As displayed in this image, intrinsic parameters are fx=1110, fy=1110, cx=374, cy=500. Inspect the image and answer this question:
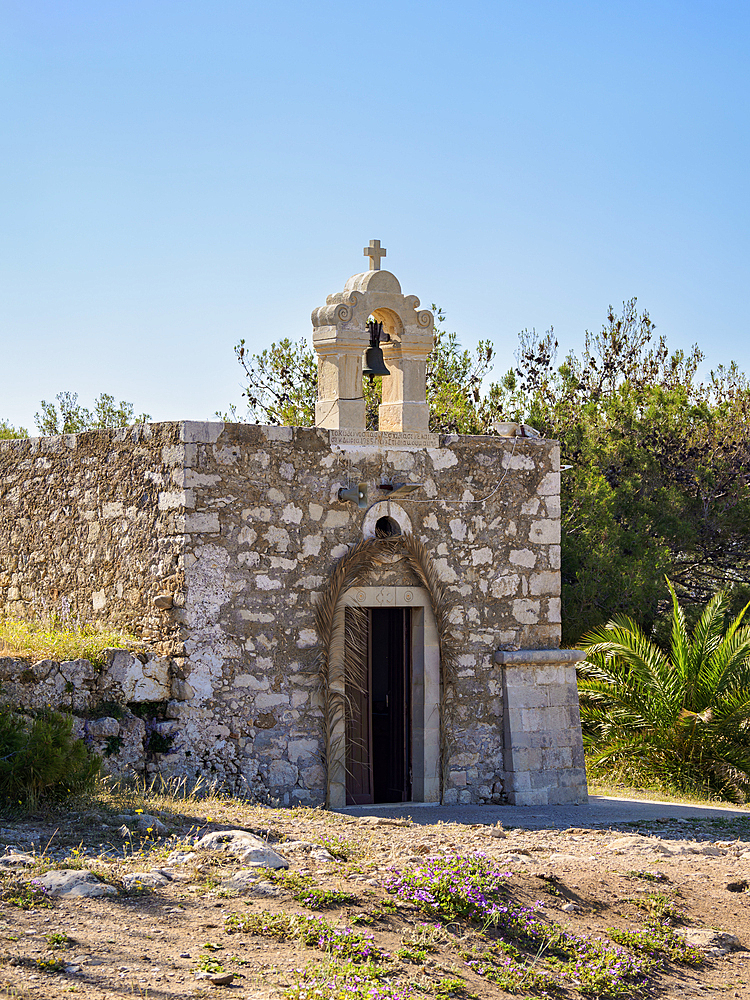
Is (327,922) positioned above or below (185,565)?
below

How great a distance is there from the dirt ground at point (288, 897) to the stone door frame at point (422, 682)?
1.61 metres

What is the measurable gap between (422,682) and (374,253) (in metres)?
4.19

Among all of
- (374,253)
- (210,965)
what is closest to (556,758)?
(374,253)

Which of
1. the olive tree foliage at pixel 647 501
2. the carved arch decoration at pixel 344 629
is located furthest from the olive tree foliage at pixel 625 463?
the carved arch decoration at pixel 344 629

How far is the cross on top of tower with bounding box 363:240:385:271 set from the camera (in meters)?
10.8

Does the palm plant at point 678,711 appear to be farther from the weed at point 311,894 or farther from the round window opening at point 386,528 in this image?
the weed at point 311,894

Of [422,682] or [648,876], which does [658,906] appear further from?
[422,682]

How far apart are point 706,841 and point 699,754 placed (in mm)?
3918

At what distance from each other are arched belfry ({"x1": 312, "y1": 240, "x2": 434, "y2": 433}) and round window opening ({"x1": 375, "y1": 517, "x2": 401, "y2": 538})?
91cm

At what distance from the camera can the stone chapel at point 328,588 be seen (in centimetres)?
962

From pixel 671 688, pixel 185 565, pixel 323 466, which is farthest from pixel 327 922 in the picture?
pixel 671 688

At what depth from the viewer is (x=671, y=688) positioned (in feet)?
43.1

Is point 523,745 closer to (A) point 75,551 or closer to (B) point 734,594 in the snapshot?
(A) point 75,551

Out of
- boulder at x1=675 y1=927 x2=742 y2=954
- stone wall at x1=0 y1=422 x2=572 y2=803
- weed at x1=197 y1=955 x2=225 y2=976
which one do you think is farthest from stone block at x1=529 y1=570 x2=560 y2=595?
weed at x1=197 y1=955 x2=225 y2=976
